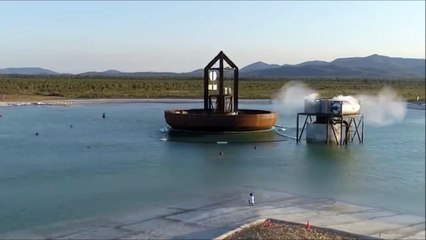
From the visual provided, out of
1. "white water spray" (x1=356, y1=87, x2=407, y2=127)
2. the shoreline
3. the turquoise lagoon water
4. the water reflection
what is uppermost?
the shoreline

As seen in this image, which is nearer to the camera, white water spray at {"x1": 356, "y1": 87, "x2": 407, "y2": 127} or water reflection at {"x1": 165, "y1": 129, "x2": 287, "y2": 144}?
water reflection at {"x1": 165, "y1": 129, "x2": 287, "y2": 144}

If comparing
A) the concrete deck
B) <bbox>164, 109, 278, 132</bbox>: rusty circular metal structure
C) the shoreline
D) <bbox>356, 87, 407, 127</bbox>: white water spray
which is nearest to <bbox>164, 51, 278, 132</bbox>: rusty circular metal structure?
<bbox>164, 109, 278, 132</bbox>: rusty circular metal structure

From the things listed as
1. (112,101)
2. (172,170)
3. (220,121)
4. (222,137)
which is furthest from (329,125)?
(112,101)

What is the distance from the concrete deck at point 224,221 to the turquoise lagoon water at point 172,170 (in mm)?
732

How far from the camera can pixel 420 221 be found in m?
16.6

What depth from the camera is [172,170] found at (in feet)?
95.0

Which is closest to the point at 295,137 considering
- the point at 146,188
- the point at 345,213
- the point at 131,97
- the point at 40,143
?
the point at 40,143

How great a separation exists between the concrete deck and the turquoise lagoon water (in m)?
0.73

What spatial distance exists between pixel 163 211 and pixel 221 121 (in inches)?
954

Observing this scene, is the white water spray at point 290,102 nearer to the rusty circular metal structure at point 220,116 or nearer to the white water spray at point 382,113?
the rusty circular metal structure at point 220,116

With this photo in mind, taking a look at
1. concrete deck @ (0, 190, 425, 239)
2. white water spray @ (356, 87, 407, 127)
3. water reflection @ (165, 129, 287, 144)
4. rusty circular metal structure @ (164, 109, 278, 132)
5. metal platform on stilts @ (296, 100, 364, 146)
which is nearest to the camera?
concrete deck @ (0, 190, 425, 239)

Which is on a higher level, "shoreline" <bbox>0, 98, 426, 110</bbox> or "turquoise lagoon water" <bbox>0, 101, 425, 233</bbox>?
"shoreline" <bbox>0, 98, 426, 110</bbox>

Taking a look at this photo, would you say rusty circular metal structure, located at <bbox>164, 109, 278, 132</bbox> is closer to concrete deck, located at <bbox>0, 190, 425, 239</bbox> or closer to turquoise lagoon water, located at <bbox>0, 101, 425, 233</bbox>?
turquoise lagoon water, located at <bbox>0, 101, 425, 233</bbox>

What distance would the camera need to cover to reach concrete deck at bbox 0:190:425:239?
1678 cm
